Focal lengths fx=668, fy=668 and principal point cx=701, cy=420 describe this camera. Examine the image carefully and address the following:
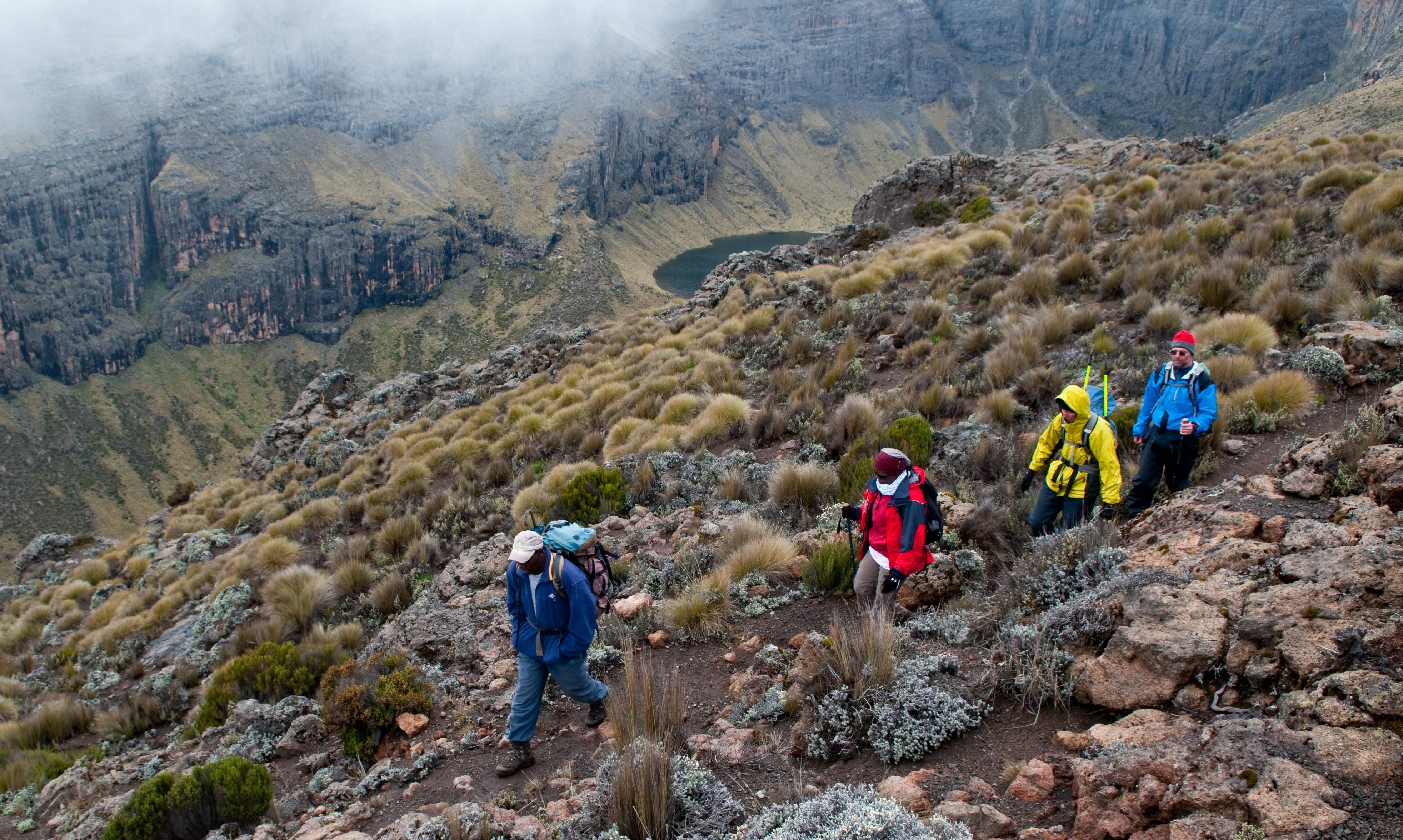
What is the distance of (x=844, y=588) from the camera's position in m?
5.52

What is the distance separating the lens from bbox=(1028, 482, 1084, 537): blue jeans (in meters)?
5.36

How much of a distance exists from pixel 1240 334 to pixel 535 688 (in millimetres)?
8935

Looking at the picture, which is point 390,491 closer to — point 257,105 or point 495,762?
point 495,762

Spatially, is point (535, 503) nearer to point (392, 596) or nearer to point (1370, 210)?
point (392, 596)

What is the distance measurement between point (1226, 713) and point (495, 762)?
14.6 ft

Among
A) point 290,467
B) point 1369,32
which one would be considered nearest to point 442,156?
point 290,467

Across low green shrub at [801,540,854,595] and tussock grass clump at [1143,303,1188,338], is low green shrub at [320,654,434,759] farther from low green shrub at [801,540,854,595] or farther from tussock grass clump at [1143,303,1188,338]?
tussock grass clump at [1143,303,1188,338]

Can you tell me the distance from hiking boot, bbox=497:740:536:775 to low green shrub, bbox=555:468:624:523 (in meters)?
4.31

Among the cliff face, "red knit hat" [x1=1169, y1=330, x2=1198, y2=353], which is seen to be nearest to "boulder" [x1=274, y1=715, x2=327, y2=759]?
"red knit hat" [x1=1169, y1=330, x2=1198, y2=353]

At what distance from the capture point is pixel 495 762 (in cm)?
489

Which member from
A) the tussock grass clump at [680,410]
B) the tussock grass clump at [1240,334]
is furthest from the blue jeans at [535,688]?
the tussock grass clump at [1240,334]

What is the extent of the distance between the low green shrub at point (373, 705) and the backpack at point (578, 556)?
197 centimetres

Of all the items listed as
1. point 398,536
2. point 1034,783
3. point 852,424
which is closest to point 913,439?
point 852,424

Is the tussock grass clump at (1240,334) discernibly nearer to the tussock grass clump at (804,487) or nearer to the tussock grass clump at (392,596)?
the tussock grass clump at (804,487)
